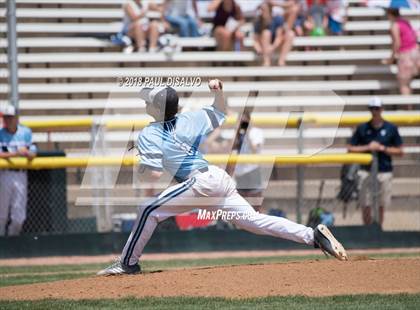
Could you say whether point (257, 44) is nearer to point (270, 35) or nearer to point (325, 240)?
point (270, 35)

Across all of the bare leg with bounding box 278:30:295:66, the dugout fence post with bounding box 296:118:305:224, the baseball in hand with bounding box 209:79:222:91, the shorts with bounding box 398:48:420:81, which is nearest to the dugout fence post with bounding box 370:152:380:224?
the dugout fence post with bounding box 296:118:305:224

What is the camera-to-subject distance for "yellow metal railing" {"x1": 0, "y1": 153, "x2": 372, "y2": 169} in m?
14.1

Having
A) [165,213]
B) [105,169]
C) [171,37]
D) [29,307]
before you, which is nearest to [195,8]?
[171,37]

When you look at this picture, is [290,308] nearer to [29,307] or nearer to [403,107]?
[29,307]

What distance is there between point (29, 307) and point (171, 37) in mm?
10833

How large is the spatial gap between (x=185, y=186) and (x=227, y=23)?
372 inches

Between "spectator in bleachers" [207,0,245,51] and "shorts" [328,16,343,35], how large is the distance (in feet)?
6.62

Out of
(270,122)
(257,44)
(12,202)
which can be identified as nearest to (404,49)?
(257,44)

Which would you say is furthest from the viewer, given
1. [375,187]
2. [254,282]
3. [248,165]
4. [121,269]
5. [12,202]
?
[375,187]

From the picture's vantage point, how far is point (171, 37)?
60.5 feet

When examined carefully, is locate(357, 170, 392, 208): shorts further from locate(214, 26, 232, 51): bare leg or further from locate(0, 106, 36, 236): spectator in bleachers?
locate(0, 106, 36, 236): spectator in bleachers

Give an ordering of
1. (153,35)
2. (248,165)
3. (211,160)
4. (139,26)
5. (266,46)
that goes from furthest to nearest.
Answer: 1. (266,46)
2. (153,35)
3. (139,26)
4. (248,165)
5. (211,160)

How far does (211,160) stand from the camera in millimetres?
14367

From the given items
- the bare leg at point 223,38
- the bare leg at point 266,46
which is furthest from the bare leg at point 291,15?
the bare leg at point 223,38
